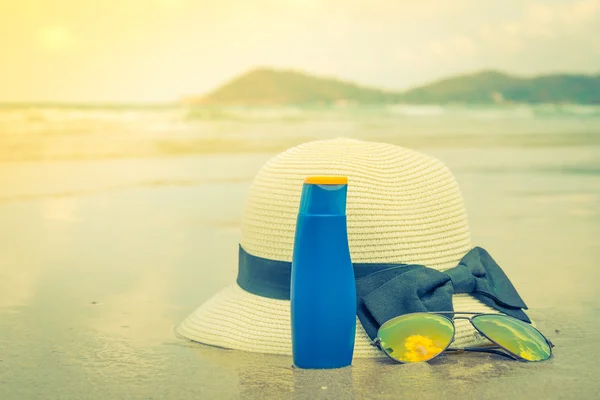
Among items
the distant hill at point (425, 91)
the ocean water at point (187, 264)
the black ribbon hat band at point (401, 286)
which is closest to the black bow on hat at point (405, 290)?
the black ribbon hat band at point (401, 286)

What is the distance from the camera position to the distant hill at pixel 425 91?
21.0 m

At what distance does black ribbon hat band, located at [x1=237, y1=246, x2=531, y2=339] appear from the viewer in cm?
259

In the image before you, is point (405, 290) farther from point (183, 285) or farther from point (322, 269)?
point (183, 285)

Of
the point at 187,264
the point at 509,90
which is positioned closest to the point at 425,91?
the point at 509,90

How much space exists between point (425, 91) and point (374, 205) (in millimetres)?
19726

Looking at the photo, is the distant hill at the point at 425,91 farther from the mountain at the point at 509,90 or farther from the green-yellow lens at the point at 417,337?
the green-yellow lens at the point at 417,337

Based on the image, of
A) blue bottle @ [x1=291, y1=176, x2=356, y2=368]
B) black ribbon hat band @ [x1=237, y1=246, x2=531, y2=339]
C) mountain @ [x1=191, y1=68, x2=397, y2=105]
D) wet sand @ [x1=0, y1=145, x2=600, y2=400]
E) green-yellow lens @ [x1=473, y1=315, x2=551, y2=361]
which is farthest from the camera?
mountain @ [x1=191, y1=68, x2=397, y2=105]

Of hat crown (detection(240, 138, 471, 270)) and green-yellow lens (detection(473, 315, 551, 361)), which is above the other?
hat crown (detection(240, 138, 471, 270))

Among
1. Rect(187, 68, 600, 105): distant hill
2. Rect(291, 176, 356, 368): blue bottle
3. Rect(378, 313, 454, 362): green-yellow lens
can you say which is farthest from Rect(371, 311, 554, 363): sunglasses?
Rect(187, 68, 600, 105): distant hill

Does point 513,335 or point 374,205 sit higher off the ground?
point 374,205

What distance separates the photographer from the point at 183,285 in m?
3.93

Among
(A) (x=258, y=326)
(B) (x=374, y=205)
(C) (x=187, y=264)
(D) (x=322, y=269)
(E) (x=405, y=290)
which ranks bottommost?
(C) (x=187, y=264)

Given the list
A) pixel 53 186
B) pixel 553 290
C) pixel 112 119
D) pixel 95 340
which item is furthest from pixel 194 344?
pixel 112 119

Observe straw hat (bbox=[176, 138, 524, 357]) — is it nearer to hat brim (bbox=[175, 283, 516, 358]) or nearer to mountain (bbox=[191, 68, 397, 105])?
hat brim (bbox=[175, 283, 516, 358])
